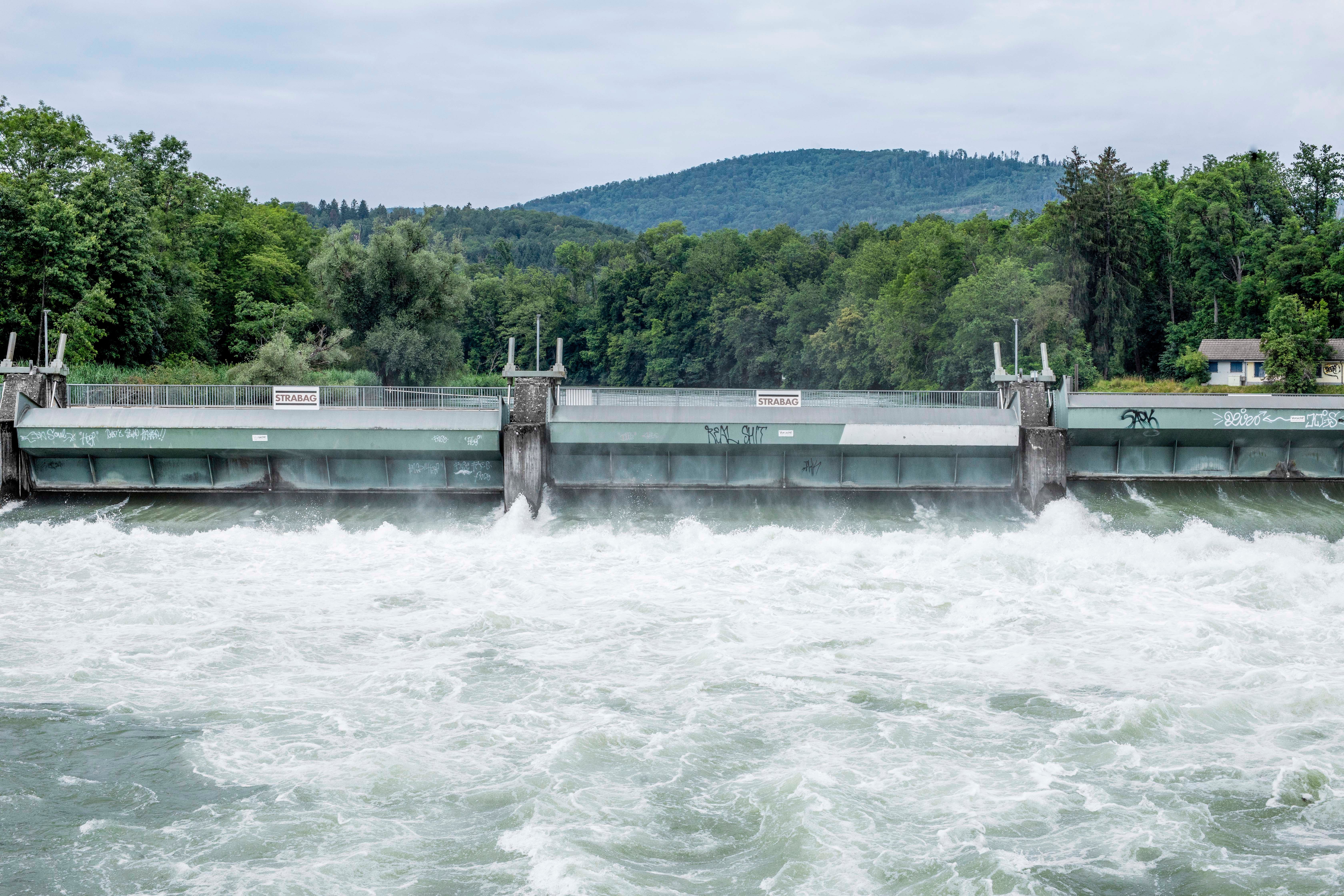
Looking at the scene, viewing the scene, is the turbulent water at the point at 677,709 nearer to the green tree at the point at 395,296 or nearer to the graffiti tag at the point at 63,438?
the graffiti tag at the point at 63,438

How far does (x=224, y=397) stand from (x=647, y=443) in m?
10.9

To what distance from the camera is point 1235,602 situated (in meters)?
17.0

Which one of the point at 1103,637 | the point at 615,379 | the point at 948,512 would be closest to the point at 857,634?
the point at 1103,637

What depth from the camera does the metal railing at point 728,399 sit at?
2450cm

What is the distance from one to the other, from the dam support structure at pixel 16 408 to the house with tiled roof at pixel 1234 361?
57.1m

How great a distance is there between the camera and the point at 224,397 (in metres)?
25.8

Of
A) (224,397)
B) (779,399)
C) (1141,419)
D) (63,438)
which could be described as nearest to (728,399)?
(779,399)

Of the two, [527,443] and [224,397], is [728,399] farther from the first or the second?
[224,397]

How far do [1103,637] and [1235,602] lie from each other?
11.3ft

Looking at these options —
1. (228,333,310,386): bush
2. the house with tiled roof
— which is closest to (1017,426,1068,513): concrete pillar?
(228,333,310,386): bush

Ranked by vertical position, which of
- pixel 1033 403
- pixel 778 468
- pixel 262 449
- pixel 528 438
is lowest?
pixel 778 468

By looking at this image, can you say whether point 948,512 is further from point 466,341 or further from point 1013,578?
point 466,341

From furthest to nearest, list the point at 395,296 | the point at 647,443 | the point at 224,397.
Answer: the point at 395,296, the point at 224,397, the point at 647,443

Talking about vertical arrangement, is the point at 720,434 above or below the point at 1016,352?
below
